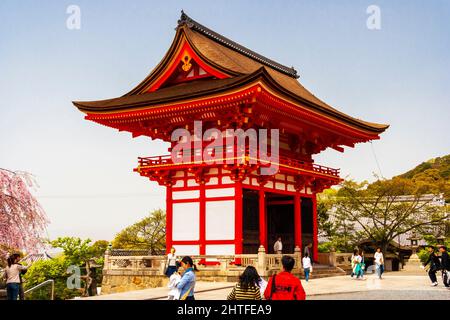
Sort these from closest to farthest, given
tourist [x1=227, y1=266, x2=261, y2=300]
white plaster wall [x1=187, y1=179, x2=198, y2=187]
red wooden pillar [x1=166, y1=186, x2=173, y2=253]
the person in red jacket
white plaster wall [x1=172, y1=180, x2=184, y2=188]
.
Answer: the person in red jacket, tourist [x1=227, y1=266, x2=261, y2=300], white plaster wall [x1=187, y1=179, x2=198, y2=187], red wooden pillar [x1=166, y1=186, x2=173, y2=253], white plaster wall [x1=172, y1=180, x2=184, y2=188]

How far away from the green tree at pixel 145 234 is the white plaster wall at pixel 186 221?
21.8 metres

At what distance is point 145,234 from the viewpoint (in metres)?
50.9

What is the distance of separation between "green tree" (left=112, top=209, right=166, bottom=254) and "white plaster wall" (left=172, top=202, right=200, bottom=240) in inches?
859

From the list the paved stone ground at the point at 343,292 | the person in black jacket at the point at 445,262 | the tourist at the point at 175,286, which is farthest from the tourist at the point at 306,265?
the tourist at the point at 175,286

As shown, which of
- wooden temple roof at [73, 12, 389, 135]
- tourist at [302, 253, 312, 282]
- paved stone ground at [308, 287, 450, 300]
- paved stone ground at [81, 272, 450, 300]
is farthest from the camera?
wooden temple roof at [73, 12, 389, 135]

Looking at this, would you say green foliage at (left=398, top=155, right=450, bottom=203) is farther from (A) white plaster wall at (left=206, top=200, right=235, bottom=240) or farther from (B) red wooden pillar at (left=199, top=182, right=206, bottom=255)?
(B) red wooden pillar at (left=199, top=182, right=206, bottom=255)

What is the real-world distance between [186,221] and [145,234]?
2348cm

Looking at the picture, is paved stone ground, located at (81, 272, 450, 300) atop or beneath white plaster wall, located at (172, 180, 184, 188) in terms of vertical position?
beneath

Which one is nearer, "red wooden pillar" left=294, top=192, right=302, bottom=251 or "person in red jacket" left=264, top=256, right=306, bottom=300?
"person in red jacket" left=264, top=256, right=306, bottom=300

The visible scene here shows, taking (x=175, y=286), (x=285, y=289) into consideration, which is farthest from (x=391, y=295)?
(x=285, y=289)

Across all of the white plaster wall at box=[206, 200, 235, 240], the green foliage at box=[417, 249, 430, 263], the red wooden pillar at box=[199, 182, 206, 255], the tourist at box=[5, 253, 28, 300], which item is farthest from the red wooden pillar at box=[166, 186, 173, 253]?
the green foliage at box=[417, 249, 430, 263]

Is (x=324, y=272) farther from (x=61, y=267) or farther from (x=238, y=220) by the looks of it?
(x=61, y=267)

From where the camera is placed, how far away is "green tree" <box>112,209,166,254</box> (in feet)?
165

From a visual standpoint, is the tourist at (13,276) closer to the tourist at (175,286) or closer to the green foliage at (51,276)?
the tourist at (175,286)
